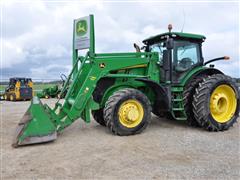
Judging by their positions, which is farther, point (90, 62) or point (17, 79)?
point (17, 79)

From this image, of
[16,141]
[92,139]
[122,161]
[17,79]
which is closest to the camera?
[122,161]

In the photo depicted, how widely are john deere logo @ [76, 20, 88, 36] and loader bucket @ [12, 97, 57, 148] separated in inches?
77.3

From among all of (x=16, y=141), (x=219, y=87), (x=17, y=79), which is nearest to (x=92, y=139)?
(x=16, y=141)

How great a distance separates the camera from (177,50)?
20.4 feet

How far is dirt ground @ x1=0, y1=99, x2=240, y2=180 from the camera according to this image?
3.40 meters

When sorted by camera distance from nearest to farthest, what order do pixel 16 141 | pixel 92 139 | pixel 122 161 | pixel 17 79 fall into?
pixel 122 161 < pixel 16 141 < pixel 92 139 < pixel 17 79

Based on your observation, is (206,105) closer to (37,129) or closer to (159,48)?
(159,48)

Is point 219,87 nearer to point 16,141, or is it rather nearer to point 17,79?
point 16,141

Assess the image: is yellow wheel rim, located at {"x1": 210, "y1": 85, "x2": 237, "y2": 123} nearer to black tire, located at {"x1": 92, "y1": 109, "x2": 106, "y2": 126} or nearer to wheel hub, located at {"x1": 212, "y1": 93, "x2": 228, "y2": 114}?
wheel hub, located at {"x1": 212, "y1": 93, "x2": 228, "y2": 114}

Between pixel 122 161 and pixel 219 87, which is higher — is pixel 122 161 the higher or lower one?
the lower one

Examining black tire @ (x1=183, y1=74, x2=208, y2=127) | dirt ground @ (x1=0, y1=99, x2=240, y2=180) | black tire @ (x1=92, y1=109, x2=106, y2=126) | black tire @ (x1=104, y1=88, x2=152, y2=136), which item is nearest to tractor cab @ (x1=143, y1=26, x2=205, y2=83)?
black tire @ (x1=183, y1=74, x2=208, y2=127)

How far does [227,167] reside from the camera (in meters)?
3.61

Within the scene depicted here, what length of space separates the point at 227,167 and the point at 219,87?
9.49 feet

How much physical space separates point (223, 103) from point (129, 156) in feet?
10.9
